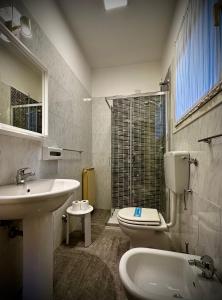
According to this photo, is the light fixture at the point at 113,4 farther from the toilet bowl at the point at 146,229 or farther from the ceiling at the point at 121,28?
the toilet bowl at the point at 146,229

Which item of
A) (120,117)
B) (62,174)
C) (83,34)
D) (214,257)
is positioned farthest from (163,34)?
(214,257)

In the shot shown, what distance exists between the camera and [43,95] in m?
1.47

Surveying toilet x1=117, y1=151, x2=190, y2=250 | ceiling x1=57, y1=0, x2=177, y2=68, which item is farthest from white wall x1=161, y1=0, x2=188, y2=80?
toilet x1=117, y1=151, x2=190, y2=250

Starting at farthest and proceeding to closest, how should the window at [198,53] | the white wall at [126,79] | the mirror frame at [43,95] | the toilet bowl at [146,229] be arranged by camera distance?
1. the white wall at [126,79]
2. the toilet bowl at [146,229]
3. the mirror frame at [43,95]
4. the window at [198,53]

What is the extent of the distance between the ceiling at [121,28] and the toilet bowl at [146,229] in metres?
2.19

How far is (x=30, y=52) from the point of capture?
126 centimetres

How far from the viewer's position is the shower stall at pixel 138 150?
2.39m

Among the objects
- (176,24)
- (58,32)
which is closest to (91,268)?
(58,32)

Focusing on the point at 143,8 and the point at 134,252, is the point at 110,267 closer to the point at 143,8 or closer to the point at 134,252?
the point at 134,252

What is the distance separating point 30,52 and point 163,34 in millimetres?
1800

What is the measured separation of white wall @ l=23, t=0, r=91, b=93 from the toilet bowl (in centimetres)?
194

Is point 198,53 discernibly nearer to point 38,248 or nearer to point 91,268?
point 38,248

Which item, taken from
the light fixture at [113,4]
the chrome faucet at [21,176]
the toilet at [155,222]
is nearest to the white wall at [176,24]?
the light fixture at [113,4]

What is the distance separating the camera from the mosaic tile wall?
7.84 ft
